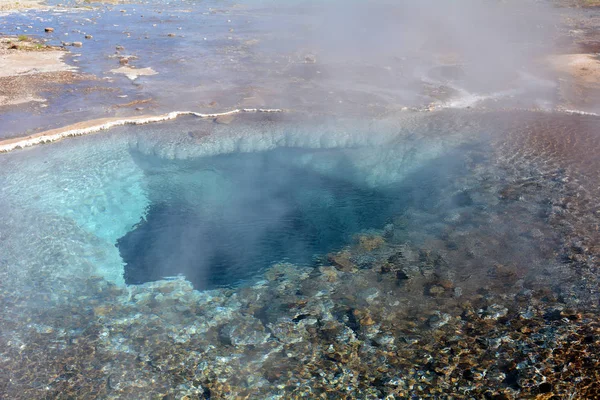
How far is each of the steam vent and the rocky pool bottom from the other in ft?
0.07

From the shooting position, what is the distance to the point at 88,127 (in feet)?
29.2

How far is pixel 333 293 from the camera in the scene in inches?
201

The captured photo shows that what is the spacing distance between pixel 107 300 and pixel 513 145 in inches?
263

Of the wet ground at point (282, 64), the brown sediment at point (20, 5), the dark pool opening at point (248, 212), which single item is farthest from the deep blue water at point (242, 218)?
the brown sediment at point (20, 5)

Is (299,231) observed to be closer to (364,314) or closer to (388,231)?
(388,231)

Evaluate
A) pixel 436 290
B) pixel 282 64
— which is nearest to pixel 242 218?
pixel 436 290

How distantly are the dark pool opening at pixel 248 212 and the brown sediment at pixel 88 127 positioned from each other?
4.49 feet

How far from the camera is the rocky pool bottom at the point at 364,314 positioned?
13.3ft

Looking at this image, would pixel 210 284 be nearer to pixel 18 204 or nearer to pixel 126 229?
pixel 126 229

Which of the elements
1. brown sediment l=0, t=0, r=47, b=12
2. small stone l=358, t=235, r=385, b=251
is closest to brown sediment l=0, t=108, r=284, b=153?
small stone l=358, t=235, r=385, b=251

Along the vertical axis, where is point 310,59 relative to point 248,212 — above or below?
above

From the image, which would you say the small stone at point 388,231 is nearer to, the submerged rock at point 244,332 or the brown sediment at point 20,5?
the submerged rock at point 244,332

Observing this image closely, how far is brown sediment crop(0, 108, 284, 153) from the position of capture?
26.9 ft

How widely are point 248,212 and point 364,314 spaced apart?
2.56 metres
